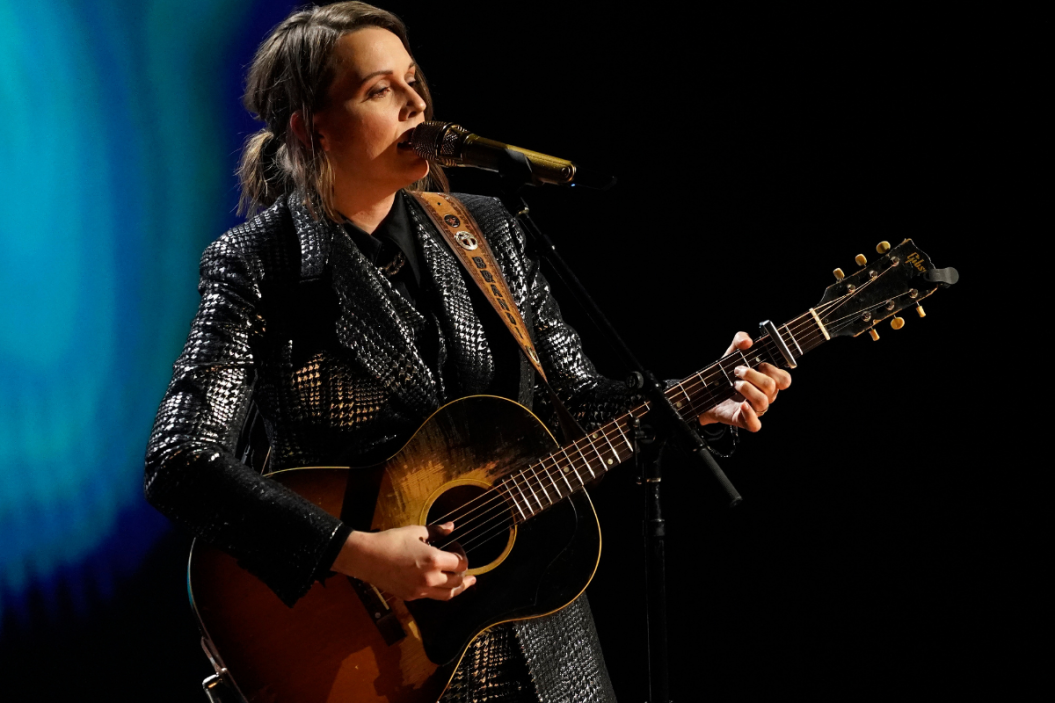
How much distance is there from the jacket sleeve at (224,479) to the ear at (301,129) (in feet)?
1.76

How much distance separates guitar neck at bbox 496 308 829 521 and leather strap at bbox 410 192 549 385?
0.20 metres

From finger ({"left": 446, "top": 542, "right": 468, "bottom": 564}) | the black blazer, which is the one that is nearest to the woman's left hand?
the black blazer

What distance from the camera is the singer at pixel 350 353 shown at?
1.58 meters

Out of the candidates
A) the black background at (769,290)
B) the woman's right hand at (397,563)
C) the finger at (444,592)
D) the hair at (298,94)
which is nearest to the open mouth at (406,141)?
the hair at (298,94)

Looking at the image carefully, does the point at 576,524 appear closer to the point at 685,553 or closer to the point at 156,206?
the point at 685,553

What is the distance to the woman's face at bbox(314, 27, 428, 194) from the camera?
1939 mm

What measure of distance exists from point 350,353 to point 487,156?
546 millimetres

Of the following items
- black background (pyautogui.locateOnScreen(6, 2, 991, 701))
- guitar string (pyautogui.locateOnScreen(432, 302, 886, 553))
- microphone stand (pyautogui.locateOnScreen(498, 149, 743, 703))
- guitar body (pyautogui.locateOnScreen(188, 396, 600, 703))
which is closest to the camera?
microphone stand (pyautogui.locateOnScreen(498, 149, 743, 703))

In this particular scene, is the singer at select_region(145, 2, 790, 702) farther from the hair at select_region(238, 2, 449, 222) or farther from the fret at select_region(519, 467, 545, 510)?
the fret at select_region(519, 467, 545, 510)

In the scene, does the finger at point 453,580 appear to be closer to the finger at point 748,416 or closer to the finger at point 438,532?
the finger at point 438,532

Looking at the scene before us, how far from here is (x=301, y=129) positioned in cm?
206

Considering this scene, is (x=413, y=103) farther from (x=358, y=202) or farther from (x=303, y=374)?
(x=303, y=374)

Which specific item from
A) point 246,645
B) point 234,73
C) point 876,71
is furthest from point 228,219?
point 876,71

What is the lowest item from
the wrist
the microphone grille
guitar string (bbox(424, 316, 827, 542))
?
guitar string (bbox(424, 316, 827, 542))
